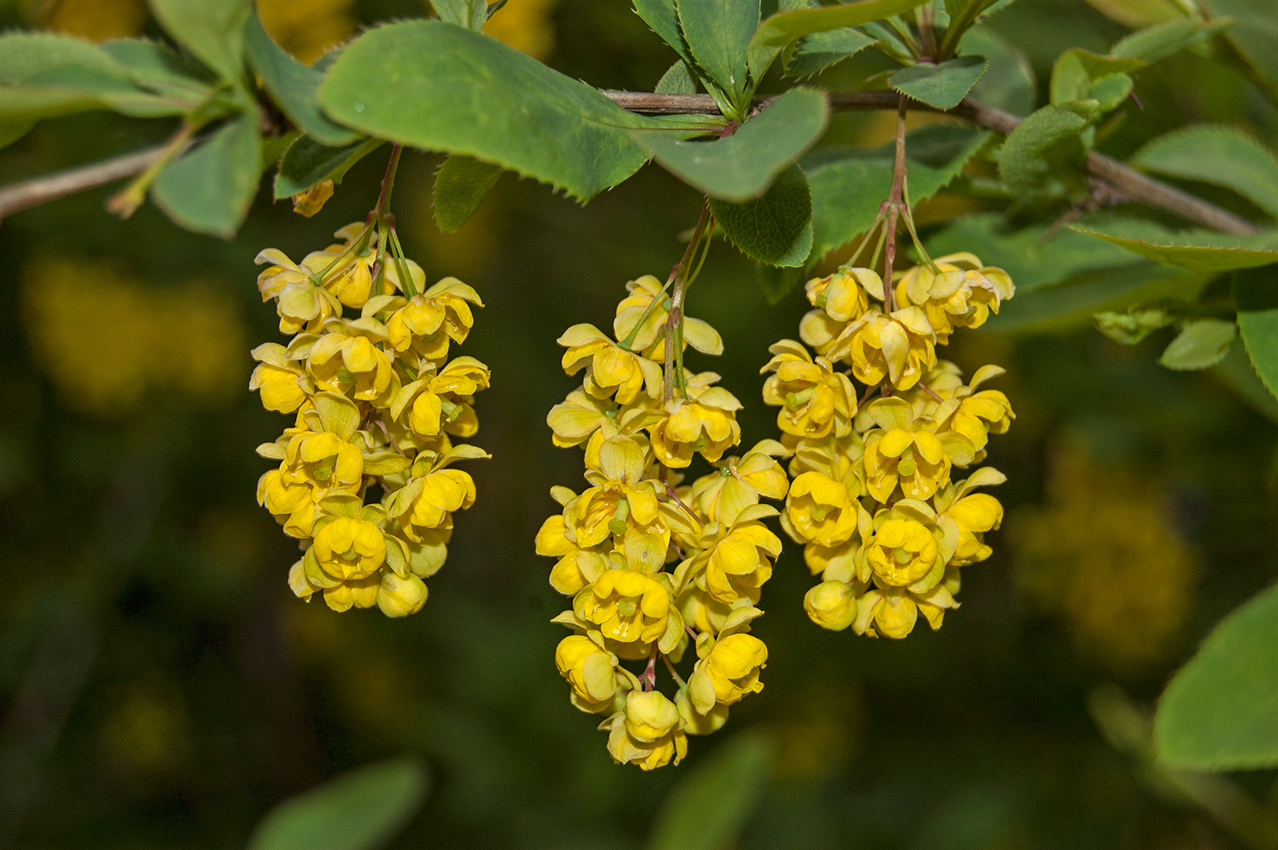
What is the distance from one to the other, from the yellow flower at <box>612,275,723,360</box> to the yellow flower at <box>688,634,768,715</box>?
0.27m

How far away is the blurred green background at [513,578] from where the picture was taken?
8.65 ft

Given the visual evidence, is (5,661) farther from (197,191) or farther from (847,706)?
(197,191)

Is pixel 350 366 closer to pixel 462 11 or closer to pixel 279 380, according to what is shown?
pixel 279 380

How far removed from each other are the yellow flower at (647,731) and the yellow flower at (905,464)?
0.28 metres

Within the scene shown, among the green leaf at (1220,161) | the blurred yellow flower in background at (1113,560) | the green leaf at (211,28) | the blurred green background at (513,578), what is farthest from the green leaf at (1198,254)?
the blurred yellow flower in background at (1113,560)

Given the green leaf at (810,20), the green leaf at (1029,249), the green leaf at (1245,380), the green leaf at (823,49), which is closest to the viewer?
the green leaf at (810,20)

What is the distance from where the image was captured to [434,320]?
0.92 m

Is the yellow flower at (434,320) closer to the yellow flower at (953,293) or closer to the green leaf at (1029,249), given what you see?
the yellow flower at (953,293)

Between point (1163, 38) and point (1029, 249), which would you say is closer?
point (1163, 38)

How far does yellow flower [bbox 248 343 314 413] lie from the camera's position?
0.94m

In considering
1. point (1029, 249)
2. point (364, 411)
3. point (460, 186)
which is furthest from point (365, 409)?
point (1029, 249)

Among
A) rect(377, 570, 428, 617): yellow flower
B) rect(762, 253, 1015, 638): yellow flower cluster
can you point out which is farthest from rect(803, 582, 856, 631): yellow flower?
rect(377, 570, 428, 617): yellow flower

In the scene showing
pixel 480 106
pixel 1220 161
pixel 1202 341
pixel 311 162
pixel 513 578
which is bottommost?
pixel 513 578

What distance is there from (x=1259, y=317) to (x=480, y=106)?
0.88 meters
